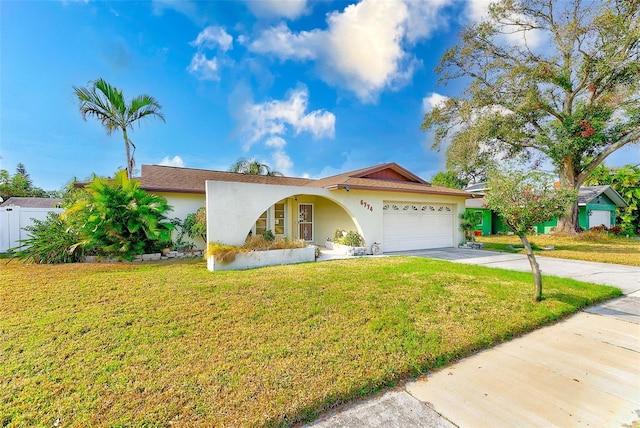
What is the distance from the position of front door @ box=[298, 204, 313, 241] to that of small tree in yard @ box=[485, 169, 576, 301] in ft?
30.9

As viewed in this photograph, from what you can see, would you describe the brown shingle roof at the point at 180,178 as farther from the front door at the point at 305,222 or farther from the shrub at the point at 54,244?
the shrub at the point at 54,244

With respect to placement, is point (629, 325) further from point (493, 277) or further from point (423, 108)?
point (423, 108)

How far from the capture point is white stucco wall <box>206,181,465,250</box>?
830cm

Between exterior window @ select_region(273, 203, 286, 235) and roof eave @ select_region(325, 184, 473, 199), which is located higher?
roof eave @ select_region(325, 184, 473, 199)

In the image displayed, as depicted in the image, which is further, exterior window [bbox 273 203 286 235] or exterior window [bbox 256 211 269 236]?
exterior window [bbox 273 203 286 235]

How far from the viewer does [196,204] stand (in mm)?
11242

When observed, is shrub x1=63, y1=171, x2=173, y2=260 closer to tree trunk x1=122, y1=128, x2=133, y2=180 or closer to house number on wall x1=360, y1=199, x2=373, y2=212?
tree trunk x1=122, y1=128, x2=133, y2=180

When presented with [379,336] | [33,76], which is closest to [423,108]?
[379,336]

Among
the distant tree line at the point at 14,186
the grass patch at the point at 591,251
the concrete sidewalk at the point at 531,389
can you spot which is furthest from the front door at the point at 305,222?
the distant tree line at the point at 14,186

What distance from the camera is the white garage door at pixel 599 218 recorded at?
69.0ft

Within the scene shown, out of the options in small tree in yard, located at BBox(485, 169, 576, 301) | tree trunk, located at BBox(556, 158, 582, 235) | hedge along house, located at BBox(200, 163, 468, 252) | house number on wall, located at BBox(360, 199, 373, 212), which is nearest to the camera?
small tree in yard, located at BBox(485, 169, 576, 301)

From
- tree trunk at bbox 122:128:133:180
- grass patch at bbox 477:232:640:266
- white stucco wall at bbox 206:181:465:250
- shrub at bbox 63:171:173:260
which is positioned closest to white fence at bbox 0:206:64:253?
shrub at bbox 63:171:173:260

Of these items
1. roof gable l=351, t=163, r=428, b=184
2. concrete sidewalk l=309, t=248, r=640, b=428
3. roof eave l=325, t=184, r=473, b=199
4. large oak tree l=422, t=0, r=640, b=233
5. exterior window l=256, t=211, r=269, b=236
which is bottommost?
concrete sidewalk l=309, t=248, r=640, b=428

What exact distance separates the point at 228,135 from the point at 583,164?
2321 cm
